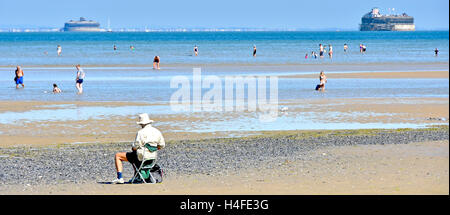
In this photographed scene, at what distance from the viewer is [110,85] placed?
1511 inches

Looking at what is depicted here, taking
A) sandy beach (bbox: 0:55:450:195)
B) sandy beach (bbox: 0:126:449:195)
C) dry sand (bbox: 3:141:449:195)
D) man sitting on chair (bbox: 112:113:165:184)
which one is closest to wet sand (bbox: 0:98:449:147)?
sandy beach (bbox: 0:55:450:195)

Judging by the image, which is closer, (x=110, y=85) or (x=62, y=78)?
(x=110, y=85)

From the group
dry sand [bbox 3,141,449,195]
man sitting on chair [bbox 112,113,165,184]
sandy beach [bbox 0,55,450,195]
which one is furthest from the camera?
sandy beach [bbox 0,55,450,195]

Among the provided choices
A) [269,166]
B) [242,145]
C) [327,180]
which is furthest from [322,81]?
[327,180]

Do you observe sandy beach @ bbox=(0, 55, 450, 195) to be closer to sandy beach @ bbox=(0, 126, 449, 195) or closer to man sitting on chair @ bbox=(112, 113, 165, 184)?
sandy beach @ bbox=(0, 126, 449, 195)

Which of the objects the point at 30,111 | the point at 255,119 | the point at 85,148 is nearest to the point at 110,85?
the point at 30,111

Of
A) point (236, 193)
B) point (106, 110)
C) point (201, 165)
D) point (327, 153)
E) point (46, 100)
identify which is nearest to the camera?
point (236, 193)

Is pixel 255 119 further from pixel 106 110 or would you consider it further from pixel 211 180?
pixel 211 180

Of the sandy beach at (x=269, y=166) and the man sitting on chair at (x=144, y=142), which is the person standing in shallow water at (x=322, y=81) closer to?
the sandy beach at (x=269, y=166)

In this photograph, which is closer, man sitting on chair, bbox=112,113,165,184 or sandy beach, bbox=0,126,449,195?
sandy beach, bbox=0,126,449,195

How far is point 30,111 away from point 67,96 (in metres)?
5.89

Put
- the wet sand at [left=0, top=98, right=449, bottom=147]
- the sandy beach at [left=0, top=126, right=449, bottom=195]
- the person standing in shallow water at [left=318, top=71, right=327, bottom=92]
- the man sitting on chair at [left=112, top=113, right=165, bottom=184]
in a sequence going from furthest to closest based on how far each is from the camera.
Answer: the person standing in shallow water at [left=318, top=71, right=327, bottom=92] → the wet sand at [left=0, top=98, right=449, bottom=147] → the man sitting on chair at [left=112, top=113, right=165, bottom=184] → the sandy beach at [left=0, top=126, right=449, bottom=195]

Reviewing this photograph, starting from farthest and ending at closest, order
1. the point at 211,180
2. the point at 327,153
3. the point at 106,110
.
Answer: the point at 106,110, the point at 327,153, the point at 211,180

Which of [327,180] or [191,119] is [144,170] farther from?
[191,119]
